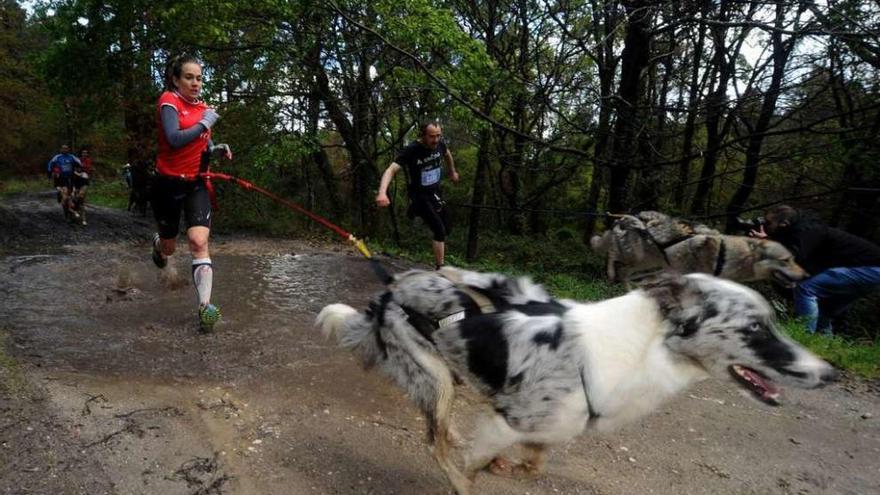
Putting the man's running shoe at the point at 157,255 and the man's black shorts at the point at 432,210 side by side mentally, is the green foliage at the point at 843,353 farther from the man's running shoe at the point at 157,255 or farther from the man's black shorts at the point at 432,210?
the man's running shoe at the point at 157,255

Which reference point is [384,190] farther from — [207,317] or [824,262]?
[824,262]

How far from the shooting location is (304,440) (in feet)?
9.92

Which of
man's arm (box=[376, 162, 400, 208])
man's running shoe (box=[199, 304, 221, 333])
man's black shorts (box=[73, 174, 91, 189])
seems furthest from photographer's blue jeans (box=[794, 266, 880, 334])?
man's black shorts (box=[73, 174, 91, 189])

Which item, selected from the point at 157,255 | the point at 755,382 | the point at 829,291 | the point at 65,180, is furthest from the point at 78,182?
the point at 829,291

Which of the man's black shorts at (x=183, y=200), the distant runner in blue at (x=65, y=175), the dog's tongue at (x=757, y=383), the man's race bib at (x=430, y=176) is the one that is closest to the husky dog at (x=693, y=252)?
the man's race bib at (x=430, y=176)

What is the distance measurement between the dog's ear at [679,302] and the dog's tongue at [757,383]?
11.9 inches

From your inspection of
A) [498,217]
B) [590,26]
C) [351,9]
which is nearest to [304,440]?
[590,26]

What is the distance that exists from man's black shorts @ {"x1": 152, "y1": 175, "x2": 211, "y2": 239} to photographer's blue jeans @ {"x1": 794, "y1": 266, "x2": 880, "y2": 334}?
260 inches

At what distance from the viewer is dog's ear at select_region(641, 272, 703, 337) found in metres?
2.39

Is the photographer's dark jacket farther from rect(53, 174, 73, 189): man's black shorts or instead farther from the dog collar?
rect(53, 174, 73, 189): man's black shorts

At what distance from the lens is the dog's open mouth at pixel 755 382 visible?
2.39 m

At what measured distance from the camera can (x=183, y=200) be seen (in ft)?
14.9

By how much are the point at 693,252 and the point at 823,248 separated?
5.21ft

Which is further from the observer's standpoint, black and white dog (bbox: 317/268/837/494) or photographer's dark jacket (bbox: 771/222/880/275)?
photographer's dark jacket (bbox: 771/222/880/275)
